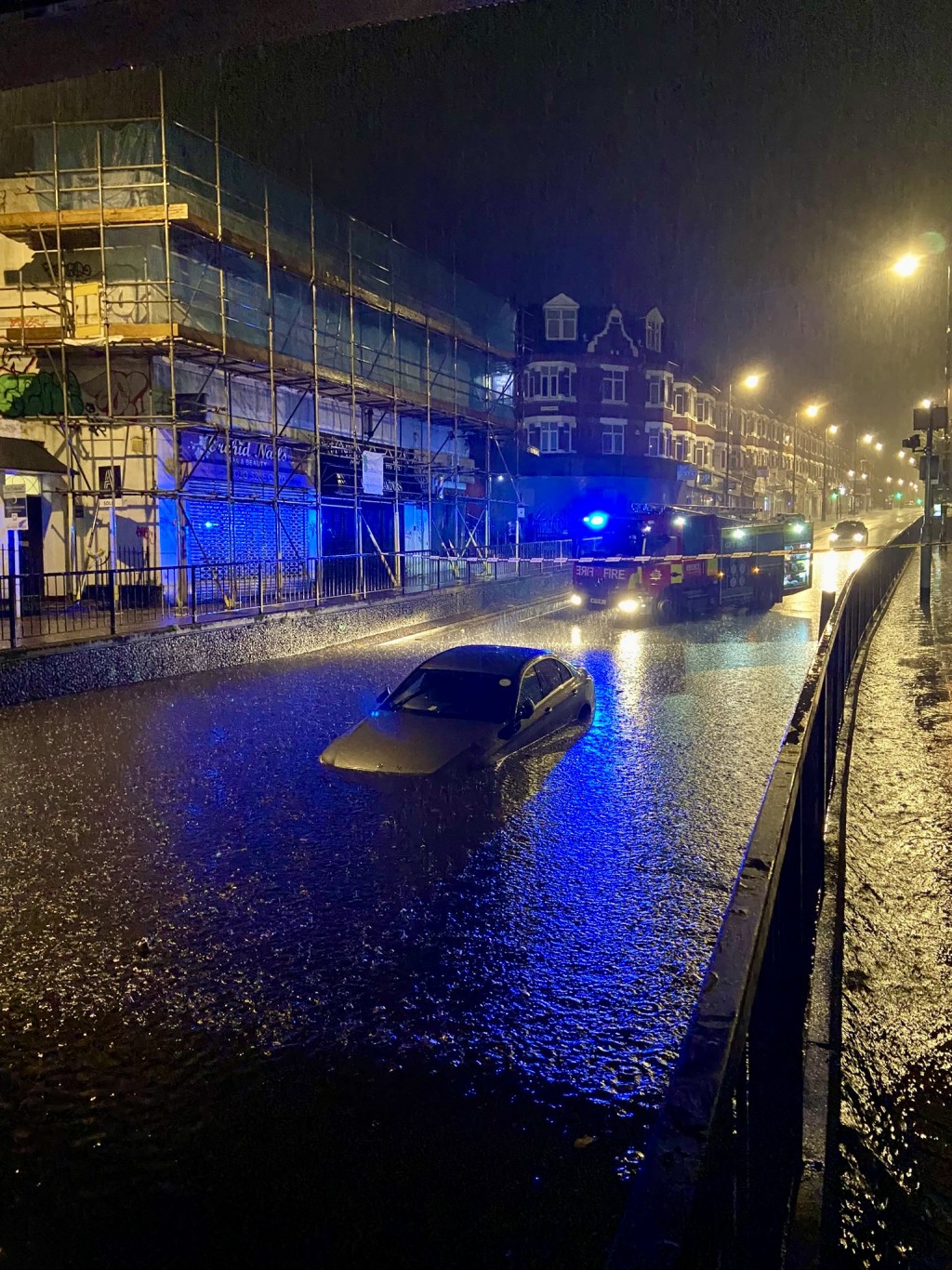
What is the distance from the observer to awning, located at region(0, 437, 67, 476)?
19.3 metres

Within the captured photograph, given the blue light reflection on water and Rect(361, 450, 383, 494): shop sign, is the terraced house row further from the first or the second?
the blue light reflection on water

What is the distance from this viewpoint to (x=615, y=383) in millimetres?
52469

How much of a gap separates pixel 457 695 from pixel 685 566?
14817 millimetres

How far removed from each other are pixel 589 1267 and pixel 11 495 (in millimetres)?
17787

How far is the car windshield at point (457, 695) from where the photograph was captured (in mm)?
9242

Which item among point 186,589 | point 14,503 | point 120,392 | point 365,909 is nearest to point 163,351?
point 120,392

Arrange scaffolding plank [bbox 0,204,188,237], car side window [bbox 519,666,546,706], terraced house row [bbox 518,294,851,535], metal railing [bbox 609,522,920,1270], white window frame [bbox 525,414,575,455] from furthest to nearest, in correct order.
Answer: white window frame [bbox 525,414,575,455] < terraced house row [bbox 518,294,851,535] < scaffolding plank [bbox 0,204,188,237] < car side window [bbox 519,666,546,706] < metal railing [bbox 609,522,920,1270]

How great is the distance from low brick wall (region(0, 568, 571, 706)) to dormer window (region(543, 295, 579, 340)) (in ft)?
103

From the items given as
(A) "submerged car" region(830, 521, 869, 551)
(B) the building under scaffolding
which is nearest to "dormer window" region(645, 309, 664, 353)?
(A) "submerged car" region(830, 521, 869, 551)

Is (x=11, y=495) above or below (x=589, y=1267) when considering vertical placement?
above

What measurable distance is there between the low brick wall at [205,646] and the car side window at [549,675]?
280 inches

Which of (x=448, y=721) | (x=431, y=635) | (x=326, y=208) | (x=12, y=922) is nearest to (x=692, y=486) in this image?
(x=326, y=208)

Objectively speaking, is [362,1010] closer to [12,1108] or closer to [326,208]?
A: [12,1108]

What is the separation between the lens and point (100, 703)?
501 inches
